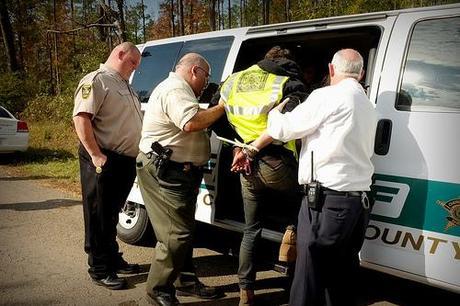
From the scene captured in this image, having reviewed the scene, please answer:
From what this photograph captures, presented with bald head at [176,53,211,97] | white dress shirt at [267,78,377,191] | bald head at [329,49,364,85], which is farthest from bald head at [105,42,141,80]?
bald head at [329,49,364,85]

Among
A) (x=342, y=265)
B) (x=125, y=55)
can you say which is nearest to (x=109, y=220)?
(x=125, y=55)

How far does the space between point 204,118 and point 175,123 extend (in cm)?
22

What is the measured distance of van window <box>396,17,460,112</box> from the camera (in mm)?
2559

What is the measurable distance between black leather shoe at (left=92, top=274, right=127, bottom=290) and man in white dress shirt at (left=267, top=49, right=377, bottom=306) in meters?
1.73

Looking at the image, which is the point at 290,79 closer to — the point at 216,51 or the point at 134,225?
the point at 216,51

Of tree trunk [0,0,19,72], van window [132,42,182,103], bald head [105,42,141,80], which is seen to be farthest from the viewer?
tree trunk [0,0,19,72]

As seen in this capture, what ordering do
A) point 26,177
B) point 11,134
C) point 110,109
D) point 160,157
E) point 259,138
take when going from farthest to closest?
point 11,134, point 26,177, point 110,109, point 160,157, point 259,138

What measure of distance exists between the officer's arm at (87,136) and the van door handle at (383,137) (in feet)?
7.22

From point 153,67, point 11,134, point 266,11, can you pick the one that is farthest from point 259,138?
point 266,11

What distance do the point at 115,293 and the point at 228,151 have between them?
63.4 inches

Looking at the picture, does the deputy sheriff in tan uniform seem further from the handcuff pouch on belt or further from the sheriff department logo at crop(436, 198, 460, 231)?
the sheriff department logo at crop(436, 198, 460, 231)

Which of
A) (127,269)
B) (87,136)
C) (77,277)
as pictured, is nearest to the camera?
(87,136)

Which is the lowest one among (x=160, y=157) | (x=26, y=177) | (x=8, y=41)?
(x=26, y=177)

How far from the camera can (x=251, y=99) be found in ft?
9.35
